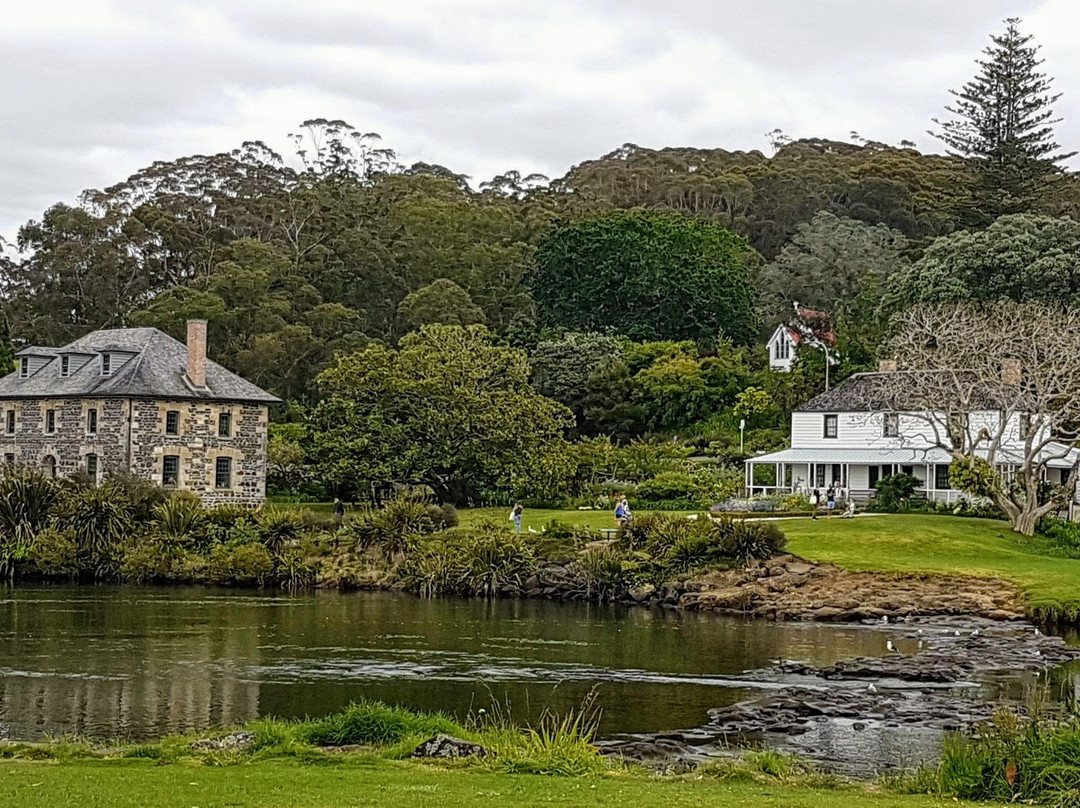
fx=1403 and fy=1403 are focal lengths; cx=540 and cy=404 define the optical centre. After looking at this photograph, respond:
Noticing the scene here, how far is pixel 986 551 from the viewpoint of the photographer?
44312 mm

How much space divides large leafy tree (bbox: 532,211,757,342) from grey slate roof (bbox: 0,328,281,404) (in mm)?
30413

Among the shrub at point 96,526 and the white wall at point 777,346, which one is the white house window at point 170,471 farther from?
the white wall at point 777,346

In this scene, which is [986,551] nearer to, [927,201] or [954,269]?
[954,269]

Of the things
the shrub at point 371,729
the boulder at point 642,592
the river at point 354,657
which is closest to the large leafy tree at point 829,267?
the boulder at point 642,592

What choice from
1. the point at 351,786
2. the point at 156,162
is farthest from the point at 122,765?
the point at 156,162

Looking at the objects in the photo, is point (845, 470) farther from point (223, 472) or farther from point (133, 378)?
point (133, 378)

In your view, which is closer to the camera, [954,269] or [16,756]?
[16,756]

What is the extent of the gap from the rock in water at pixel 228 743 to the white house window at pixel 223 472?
138 feet

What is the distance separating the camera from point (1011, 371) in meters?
54.0

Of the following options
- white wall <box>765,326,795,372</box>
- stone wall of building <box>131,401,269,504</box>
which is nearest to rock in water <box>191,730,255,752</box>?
stone wall of building <box>131,401,269,504</box>

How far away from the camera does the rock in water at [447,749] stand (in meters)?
17.8

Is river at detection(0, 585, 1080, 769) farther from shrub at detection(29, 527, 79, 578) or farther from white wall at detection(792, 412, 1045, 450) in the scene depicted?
white wall at detection(792, 412, 1045, 450)

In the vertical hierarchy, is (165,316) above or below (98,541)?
above

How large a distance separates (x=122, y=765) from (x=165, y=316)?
66.9 m
